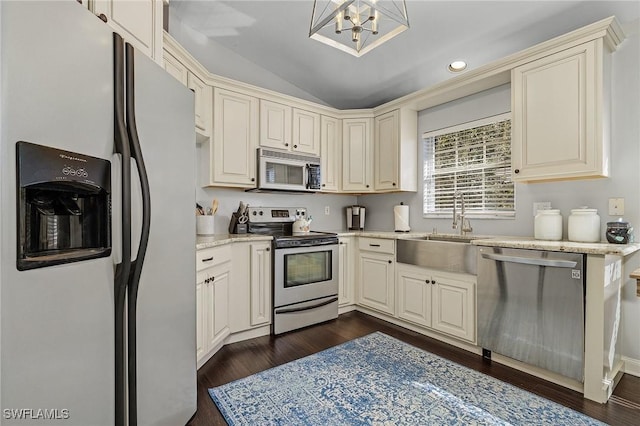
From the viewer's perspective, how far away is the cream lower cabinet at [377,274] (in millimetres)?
3146

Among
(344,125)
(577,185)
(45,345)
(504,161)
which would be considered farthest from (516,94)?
(45,345)

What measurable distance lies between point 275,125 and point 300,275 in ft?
5.25

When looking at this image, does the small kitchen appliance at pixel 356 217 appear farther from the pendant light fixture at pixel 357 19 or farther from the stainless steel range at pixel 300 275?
→ the pendant light fixture at pixel 357 19

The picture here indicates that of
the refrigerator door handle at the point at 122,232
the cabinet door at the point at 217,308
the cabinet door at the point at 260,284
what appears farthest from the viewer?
the cabinet door at the point at 260,284

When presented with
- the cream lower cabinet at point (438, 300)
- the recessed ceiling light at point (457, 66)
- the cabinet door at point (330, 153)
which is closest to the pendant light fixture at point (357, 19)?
the recessed ceiling light at point (457, 66)

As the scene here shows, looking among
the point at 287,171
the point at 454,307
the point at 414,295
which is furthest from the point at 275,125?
the point at 454,307

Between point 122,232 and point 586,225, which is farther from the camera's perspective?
point 586,225

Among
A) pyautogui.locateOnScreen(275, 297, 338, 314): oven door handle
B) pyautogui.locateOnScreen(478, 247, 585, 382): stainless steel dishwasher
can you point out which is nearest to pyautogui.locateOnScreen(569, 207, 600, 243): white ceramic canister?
pyautogui.locateOnScreen(478, 247, 585, 382): stainless steel dishwasher

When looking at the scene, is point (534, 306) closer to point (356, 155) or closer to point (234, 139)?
point (356, 155)

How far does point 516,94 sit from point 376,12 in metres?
1.42

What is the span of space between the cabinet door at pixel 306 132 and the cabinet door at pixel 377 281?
1.35 metres

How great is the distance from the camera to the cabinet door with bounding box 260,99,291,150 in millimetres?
3262

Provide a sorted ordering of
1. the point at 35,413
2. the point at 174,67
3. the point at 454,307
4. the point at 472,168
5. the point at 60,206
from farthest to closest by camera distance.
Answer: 1. the point at 472,168
2. the point at 454,307
3. the point at 174,67
4. the point at 60,206
5. the point at 35,413

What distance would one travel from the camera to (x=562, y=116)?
2242mm
